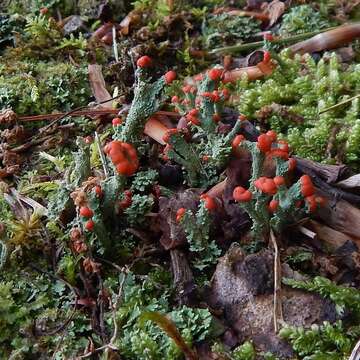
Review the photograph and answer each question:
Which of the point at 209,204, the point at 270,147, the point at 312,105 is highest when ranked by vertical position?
the point at 270,147

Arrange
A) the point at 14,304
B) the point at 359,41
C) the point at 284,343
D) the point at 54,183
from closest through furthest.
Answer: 1. the point at 284,343
2. the point at 14,304
3. the point at 54,183
4. the point at 359,41

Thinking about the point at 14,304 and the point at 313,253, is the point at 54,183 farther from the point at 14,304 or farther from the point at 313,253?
the point at 313,253

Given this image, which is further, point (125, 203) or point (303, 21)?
point (303, 21)

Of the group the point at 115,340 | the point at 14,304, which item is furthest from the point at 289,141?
the point at 14,304

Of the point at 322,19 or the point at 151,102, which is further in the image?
the point at 322,19

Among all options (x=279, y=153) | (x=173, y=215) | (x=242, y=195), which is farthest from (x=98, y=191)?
(x=279, y=153)

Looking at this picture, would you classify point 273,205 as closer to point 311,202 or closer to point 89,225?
point 311,202

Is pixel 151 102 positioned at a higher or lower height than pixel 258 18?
higher

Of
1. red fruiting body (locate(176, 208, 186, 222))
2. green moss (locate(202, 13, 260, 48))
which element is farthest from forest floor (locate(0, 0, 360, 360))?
green moss (locate(202, 13, 260, 48))
